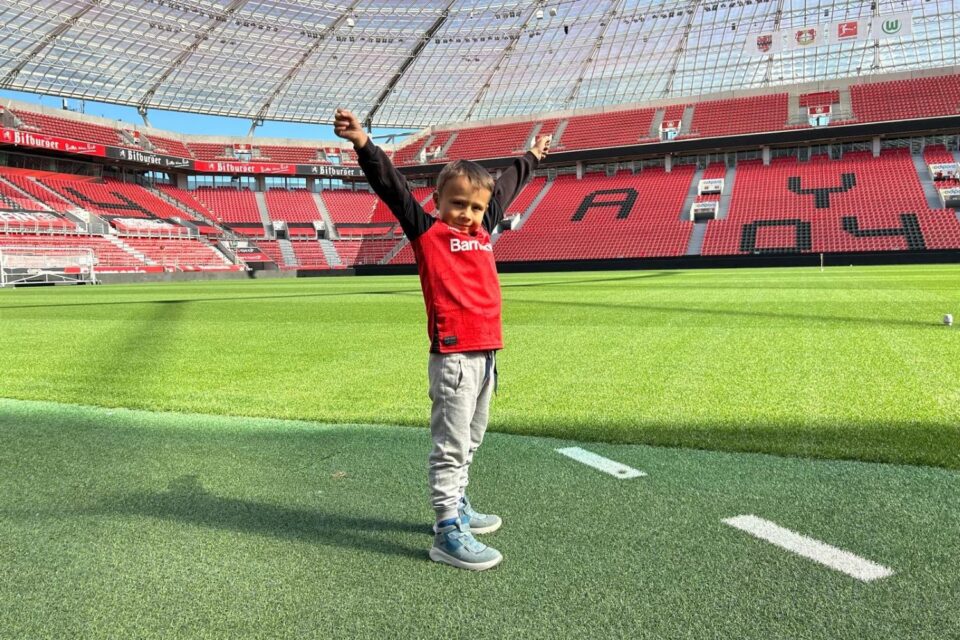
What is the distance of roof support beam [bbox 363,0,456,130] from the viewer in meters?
57.3

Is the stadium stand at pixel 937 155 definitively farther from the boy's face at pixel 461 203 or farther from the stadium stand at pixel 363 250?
the boy's face at pixel 461 203

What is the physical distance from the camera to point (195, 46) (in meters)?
52.2

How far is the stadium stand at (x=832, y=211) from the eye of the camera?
3872cm

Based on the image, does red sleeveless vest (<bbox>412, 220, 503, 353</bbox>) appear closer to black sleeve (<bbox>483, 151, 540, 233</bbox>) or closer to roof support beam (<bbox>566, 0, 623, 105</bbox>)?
black sleeve (<bbox>483, 151, 540, 233</bbox>)

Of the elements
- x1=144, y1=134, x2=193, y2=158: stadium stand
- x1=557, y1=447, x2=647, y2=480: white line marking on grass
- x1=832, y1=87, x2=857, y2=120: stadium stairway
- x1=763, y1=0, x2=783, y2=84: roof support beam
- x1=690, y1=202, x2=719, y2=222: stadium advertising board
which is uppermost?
x1=763, y1=0, x2=783, y2=84: roof support beam

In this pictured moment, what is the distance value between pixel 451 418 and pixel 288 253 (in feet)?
183

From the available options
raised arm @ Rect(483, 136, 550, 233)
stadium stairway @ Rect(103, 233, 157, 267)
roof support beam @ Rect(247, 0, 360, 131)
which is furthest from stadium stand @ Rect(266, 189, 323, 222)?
raised arm @ Rect(483, 136, 550, 233)

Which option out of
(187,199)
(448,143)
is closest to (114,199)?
(187,199)

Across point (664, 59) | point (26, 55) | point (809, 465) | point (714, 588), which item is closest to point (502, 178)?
point (714, 588)

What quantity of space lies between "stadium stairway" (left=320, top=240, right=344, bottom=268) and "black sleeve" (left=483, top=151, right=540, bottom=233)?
53053 millimetres

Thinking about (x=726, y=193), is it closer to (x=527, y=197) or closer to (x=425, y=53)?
(x=527, y=197)

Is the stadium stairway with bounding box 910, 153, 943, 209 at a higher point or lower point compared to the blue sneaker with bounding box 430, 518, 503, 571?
higher

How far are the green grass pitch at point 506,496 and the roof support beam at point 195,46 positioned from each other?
50026 mm

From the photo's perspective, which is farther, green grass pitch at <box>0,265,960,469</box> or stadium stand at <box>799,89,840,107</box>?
stadium stand at <box>799,89,840,107</box>
